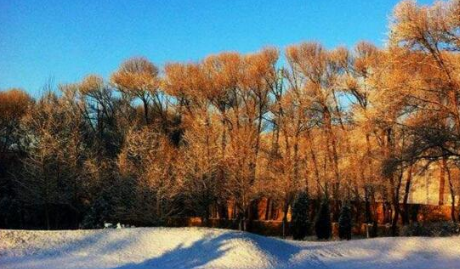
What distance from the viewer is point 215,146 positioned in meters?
34.0

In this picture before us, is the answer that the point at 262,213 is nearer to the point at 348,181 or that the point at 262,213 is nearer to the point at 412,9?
the point at 348,181

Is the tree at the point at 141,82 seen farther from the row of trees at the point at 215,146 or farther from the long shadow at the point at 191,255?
the long shadow at the point at 191,255

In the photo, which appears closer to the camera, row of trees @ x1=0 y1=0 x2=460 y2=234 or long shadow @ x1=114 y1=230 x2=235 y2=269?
long shadow @ x1=114 y1=230 x2=235 y2=269

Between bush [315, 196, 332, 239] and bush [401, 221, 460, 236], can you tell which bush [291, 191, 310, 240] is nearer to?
bush [315, 196, 332, 239]

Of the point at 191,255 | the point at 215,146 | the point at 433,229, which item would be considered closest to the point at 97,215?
the point at 215,146

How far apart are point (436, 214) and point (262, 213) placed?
42.7 feet

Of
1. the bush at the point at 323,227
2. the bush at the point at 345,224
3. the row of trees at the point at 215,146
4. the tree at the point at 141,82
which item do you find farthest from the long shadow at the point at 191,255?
the tree at the point at 141,82

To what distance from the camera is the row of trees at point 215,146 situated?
30.7 m

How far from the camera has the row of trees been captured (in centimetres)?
3073

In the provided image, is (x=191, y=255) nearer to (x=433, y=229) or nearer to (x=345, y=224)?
(x=433, y=229)

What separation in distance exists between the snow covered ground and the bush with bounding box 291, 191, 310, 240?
12231 mm

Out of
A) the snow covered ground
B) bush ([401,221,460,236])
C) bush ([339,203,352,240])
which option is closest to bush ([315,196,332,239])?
bush ([339,203,352,240])

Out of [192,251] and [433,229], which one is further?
[433,229]

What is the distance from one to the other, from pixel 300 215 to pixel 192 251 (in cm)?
1636
